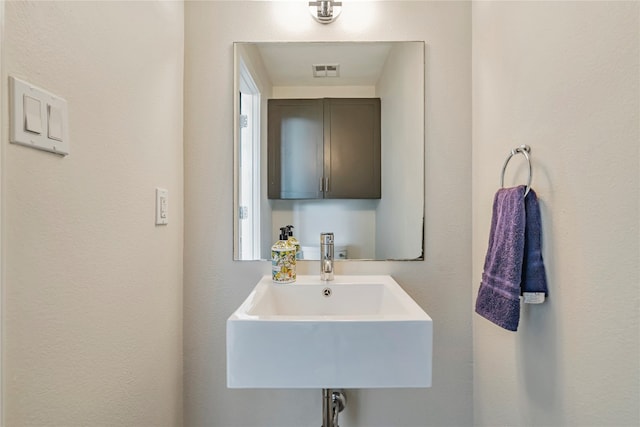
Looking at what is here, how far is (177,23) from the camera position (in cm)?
130

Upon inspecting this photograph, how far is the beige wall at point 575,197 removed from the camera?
672 mm

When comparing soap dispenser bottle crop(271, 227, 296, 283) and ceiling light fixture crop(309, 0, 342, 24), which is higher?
ceiling light fixture crop(309, 0, 342, 24)

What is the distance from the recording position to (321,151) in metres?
1.36

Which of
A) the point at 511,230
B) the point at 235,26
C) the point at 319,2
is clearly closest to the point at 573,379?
the point at 511,230

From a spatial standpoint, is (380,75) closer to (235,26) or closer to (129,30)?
(235,26)

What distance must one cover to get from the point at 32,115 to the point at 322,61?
1.01m

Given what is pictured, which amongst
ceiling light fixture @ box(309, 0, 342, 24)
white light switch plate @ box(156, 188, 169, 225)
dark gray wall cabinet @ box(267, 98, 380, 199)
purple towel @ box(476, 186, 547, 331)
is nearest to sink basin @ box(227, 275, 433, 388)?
purple towel @ box(476, 186, 547, 331)

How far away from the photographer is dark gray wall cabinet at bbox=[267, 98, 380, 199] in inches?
53.4

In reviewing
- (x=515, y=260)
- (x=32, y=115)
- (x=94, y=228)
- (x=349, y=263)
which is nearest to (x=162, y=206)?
(x=94, y=228)

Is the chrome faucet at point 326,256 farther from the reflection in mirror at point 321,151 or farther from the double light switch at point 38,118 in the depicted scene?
the double light switch at point 38,118

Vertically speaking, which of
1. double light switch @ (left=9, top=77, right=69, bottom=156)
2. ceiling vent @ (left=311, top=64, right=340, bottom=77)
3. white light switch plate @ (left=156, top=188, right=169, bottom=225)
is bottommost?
white light switch plate @ (left=156, top=188, right=169, bottom=225)

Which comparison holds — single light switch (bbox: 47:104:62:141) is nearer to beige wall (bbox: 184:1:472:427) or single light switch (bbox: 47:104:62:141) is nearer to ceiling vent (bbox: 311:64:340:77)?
beige wall (bbox: 184:1:472:427)

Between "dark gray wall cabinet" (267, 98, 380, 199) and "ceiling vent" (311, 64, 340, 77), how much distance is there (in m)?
0.10

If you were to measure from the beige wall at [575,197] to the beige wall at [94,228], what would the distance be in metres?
1.13
